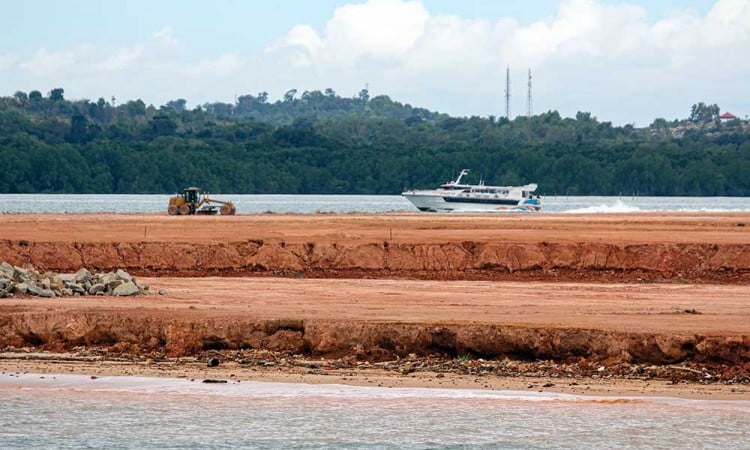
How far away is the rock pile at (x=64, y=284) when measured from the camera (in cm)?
2820

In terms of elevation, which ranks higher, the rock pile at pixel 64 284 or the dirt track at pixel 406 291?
the rock pile at pixel 64 284

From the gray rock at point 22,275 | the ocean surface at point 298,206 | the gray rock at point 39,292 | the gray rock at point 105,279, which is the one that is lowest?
the ocean surface at point 298,206

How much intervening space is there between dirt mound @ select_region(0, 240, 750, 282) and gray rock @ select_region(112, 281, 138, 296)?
8018mm

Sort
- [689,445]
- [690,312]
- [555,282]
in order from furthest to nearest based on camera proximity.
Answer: [555,282] < [690,312] < [689,445]

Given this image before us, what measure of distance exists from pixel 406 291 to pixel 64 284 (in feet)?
24.8

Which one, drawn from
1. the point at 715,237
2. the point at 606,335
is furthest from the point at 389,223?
the point at 606,335

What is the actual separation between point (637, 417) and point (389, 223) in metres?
33.5

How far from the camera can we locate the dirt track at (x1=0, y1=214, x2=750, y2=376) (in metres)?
23.3

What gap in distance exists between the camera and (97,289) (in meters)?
28.9

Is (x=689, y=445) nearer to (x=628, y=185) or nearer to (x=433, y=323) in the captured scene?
(x=433, y=323)

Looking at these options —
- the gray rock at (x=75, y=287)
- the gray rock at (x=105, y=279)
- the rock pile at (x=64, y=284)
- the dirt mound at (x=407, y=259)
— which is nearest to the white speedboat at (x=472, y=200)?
the dirt mound at (x=407, y=259)

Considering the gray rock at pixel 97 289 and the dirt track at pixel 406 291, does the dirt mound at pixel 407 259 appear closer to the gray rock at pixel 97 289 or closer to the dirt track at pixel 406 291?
the dirt track at pixel 406 291

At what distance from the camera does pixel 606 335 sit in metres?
22.8

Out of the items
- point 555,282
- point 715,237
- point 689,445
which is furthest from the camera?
point 715,237
